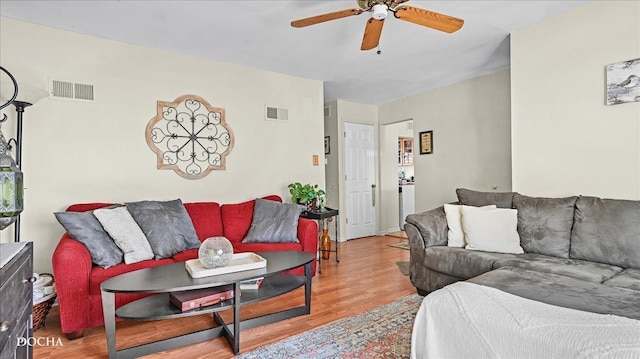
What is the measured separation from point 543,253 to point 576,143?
1040 millimetres

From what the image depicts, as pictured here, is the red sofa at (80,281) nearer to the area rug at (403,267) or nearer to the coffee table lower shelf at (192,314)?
the coffee table lower shelf at (192,314)

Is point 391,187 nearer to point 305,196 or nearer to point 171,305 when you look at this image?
point 305,196

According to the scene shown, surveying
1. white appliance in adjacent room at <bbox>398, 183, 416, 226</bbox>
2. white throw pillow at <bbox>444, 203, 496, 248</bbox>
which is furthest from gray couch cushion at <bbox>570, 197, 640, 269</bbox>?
white appliance in adjacent room at <bbox>398, 183, 416, 226</bbox>

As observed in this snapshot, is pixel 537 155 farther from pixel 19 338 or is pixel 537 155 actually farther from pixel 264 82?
pixel 19 338

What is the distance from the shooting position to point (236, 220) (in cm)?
349

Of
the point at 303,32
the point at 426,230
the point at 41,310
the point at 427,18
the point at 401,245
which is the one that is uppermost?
the point at 303,32

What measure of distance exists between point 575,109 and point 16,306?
379 centimetres

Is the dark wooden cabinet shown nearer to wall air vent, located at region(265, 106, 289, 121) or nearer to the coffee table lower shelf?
the coffee table lower shelf

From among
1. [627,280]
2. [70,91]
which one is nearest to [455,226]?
[627,280]

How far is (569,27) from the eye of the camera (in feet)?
9.50

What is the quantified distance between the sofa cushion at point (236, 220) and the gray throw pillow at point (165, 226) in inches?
15.7

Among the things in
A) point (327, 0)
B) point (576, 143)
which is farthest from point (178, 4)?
point (576, 143)

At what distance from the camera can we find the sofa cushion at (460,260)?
2496mm

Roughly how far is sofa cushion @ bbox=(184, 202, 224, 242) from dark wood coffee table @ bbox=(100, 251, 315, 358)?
98cm
